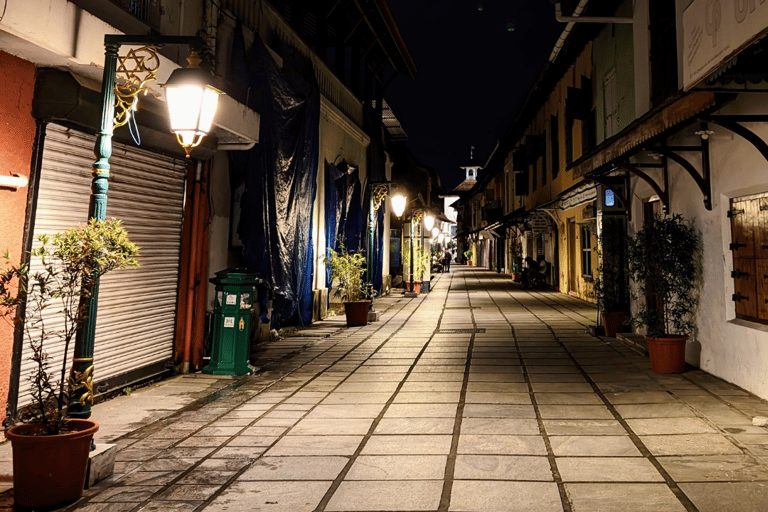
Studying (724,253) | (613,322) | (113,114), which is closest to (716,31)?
(724,253)

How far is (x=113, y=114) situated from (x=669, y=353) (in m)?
6.63

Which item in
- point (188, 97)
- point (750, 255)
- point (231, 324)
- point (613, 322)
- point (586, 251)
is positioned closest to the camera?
point (188, 97)

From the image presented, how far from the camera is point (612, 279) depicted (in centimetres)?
955

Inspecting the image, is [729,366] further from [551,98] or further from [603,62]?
[551,98]

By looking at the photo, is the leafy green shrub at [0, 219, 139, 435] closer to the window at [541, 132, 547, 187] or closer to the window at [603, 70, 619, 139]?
the window at [603, 70, 619, 139]

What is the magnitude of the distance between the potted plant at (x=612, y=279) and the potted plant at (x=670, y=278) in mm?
1949

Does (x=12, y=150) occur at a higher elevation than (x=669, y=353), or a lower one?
higher

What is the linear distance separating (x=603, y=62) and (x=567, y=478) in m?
12.1

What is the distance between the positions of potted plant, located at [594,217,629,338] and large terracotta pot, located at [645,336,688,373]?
8.14ft

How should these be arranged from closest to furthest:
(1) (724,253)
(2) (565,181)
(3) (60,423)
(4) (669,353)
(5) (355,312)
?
1. (3) (60,423)
2. (1) (724,253)
3. (4) (669,353)
4. (5) (355,312)
5. (2) (565,181)

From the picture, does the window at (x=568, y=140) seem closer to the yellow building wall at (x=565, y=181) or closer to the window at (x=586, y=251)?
the yellow building wall at (x=565, y=181)

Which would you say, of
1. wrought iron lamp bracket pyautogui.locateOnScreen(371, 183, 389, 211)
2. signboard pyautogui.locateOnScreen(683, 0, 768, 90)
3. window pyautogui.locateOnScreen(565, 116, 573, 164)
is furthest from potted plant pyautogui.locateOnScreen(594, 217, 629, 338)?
window pyautogui.locateOnScreen(565, 116, 573, 164)

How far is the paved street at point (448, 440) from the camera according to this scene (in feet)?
10.5

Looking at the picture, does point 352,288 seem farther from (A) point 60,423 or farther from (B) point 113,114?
(A) point 60,423
